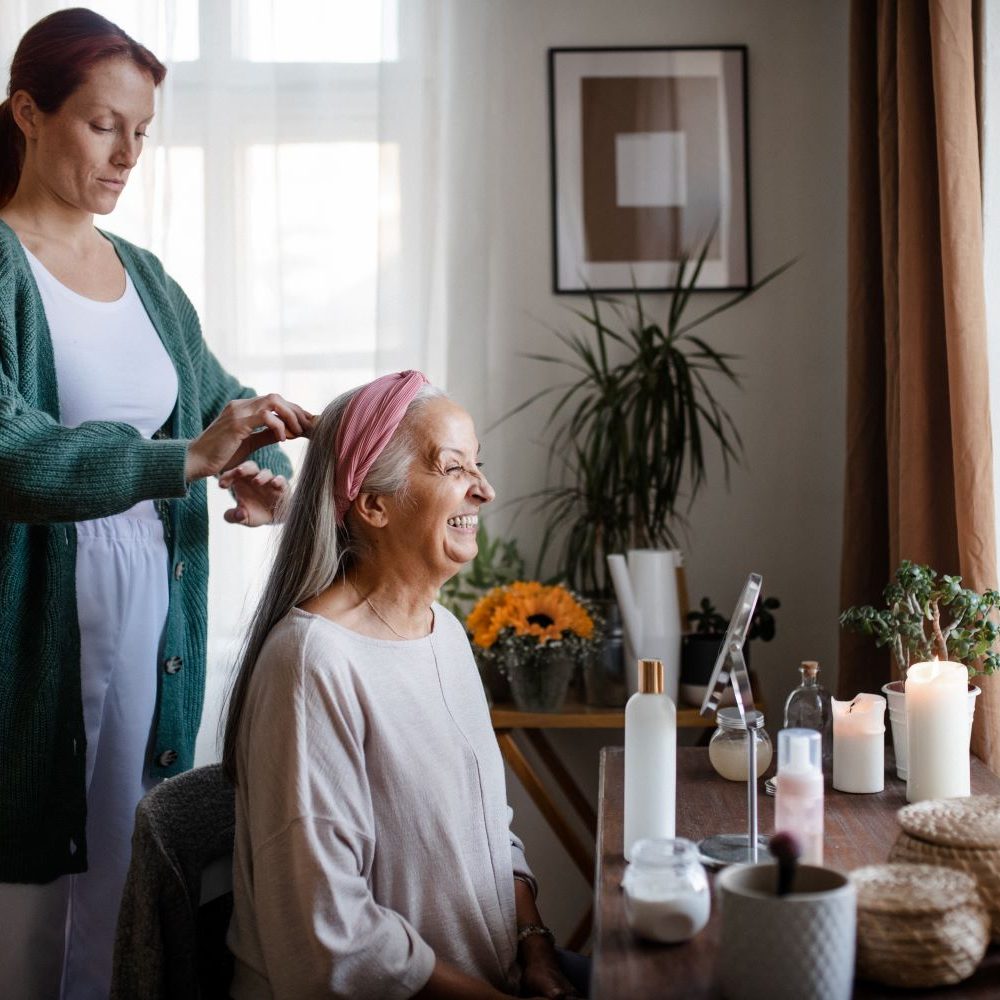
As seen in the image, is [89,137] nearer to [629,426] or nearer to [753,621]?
[629,426]

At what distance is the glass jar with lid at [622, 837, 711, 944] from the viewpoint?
1.14m

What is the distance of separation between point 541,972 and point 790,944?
22.5 inches

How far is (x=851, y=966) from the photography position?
3.28 feet

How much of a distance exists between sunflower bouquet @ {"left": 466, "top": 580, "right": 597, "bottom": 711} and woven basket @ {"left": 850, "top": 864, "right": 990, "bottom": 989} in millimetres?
1358

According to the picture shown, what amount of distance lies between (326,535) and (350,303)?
4.76ft

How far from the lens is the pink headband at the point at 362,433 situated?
1.51m

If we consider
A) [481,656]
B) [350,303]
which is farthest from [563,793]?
[350,303]

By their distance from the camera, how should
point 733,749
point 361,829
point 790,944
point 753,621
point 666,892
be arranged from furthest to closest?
point 753,621
point 733,749
point 361,829
point 666,892
point 790,944

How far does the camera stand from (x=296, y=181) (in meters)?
2.83

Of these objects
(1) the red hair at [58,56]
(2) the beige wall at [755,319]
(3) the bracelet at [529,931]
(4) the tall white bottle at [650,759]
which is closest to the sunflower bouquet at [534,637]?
(2) the beige wall at [755,319]

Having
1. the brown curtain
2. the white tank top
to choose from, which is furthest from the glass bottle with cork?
the white tank top

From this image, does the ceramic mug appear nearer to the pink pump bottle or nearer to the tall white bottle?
the pink pump bottle

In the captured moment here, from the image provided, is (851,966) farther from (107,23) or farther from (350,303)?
(350,303)

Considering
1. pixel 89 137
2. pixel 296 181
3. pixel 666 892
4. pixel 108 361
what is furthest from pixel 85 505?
pixel 296 181
